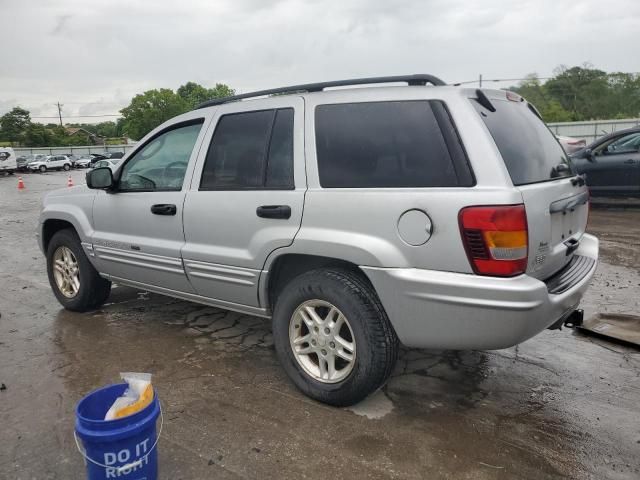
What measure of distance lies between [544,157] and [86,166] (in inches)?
2123

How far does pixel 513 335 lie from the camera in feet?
8.42

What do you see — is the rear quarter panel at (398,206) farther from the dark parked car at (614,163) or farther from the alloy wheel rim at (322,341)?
the dark parked car at (614,163)

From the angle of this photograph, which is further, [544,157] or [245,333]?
[245,333]

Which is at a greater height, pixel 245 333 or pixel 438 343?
pixel 438 343

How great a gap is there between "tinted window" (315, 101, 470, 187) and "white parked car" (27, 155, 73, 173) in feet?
149

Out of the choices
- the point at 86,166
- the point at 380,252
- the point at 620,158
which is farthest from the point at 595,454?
the point at 86,166

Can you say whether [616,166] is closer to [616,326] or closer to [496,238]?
[616,326]

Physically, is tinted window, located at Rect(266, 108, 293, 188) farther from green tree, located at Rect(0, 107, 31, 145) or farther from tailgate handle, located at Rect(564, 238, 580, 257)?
green tree, located at Rect(0, 107, 31, 145)

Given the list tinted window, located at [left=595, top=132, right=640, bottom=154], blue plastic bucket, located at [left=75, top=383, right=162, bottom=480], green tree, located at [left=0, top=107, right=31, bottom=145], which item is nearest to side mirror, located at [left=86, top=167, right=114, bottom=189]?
blue plastic bucket, located at [left=75, top=383, right=162, bottom=480]

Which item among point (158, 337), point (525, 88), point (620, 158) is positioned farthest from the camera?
point (525, 88)

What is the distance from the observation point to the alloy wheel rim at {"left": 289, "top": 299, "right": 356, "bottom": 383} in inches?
118

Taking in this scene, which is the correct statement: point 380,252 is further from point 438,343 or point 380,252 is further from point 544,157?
point 544,157

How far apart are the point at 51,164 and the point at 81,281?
45.1m

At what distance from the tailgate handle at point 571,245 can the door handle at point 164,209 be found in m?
2.60
